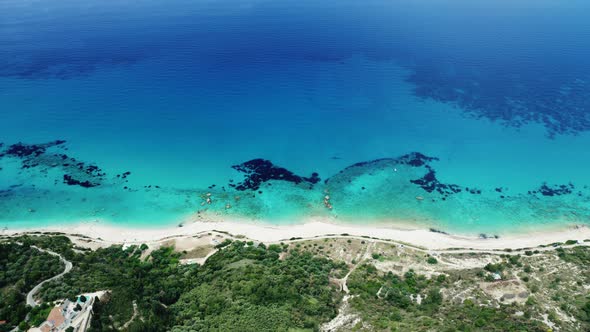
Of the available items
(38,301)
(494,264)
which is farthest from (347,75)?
(38,301)

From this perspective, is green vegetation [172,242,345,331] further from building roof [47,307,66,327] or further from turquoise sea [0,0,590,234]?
turquoise sea [0,0,590,234]

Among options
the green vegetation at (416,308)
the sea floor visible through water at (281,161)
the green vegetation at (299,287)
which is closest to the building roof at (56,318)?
the green vegetation at (299,287)

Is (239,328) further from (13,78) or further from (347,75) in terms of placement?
(13,78)

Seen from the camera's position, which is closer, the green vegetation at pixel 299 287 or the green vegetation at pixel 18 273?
the green vegetation at pixel 18 273

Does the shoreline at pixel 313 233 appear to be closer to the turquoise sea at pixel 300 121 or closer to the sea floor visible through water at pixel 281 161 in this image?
the sea floor visible through water at pixel 281 161

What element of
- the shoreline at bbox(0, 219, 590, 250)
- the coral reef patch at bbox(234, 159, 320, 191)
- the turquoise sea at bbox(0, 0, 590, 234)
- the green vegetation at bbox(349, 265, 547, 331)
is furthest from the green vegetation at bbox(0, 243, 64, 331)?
the green vegetation at bbox(349, 265, 547, 331)
